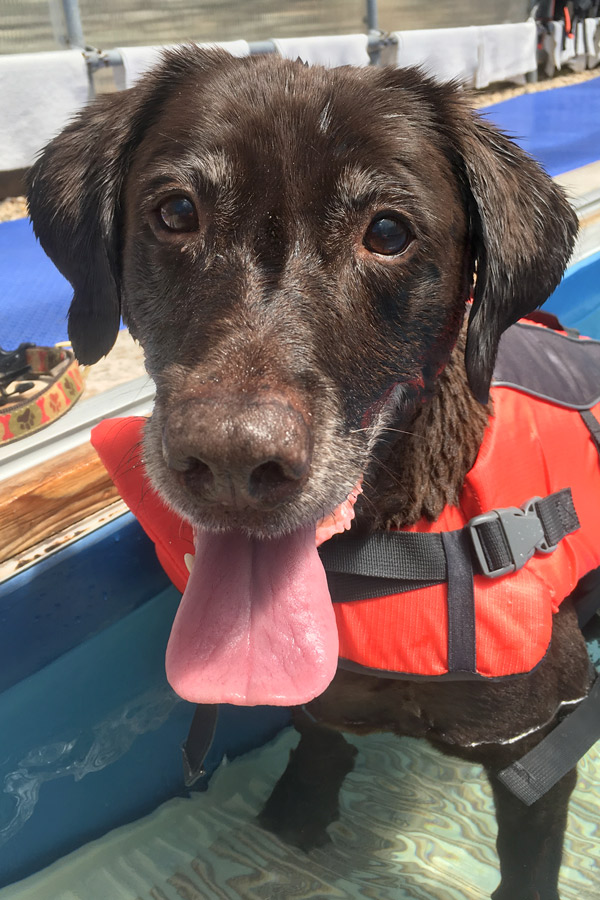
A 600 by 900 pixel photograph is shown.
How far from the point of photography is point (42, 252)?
4867 mm

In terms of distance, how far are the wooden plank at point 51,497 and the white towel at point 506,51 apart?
32.0 ft

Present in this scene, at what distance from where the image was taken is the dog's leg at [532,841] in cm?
211

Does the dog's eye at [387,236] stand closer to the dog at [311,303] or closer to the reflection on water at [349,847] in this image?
the dog at [311,303]

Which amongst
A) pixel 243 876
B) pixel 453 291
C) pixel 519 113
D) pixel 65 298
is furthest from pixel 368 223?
pixel 519 113

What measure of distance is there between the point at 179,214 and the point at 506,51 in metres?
11.3

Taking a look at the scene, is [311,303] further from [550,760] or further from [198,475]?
[550,760]

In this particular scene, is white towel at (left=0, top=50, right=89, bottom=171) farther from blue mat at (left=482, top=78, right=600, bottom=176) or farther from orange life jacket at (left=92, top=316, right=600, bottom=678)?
orange life jacket at (left=92, top=316, right=600, bottom=678)

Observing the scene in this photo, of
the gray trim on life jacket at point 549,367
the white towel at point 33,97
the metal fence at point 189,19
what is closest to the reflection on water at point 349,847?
the gray trim on life jacket at point 549,367

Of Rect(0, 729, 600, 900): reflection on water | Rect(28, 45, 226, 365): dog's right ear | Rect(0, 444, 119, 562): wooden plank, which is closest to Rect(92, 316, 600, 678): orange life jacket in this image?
Rect(0, 444, 119, 562): wooden plank

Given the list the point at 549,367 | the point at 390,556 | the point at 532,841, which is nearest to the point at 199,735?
the point at 390,556

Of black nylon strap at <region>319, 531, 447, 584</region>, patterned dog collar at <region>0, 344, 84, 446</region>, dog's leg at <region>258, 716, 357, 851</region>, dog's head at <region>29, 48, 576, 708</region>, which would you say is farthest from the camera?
patterned dog collar at <region>0, 344, 84, 446</region>

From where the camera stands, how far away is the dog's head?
57.0 inches

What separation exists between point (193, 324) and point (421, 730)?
52.2 inches

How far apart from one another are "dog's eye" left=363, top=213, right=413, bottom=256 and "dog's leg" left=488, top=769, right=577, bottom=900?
148 cm
